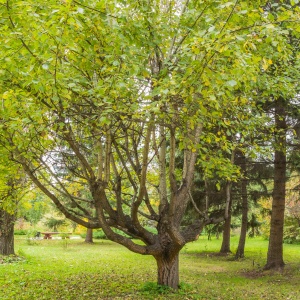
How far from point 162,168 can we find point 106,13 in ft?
11.8

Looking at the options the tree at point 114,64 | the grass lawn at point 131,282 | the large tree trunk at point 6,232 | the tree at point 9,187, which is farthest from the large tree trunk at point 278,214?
the large tree trunk at point 6,232

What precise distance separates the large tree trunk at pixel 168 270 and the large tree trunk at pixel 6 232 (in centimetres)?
846

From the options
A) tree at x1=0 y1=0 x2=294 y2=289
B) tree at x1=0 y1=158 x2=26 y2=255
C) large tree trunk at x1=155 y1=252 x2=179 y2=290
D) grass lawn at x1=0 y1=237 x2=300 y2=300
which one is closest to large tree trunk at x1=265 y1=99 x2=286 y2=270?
grass lawn at x1=0 y1=237 x2=300 y2=300

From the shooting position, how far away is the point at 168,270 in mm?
7230

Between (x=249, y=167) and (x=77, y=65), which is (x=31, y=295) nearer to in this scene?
(x=77, y=65)

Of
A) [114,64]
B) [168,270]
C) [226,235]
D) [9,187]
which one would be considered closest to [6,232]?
[9,187]

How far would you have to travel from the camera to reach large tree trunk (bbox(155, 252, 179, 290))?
713 centimetres

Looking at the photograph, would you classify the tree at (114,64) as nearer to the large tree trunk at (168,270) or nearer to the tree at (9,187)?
the tree at (9,187)

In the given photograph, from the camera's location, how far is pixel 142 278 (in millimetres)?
9828

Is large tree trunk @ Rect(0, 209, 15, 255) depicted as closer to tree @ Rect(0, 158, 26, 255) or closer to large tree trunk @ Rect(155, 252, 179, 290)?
tree @ Rect(0, 158, 26, 255)

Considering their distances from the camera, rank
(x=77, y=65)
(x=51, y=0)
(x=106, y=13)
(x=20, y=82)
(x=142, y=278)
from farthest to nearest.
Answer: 1. (x=142, y=278)
2. (x=77, y=65)
3. (x=20, y=82)
4. (x=106, y=13)
5. (x=51, y=0)

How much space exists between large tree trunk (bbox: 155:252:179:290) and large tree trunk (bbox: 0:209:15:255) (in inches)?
333

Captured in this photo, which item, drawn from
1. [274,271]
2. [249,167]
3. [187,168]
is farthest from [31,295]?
[249,167]

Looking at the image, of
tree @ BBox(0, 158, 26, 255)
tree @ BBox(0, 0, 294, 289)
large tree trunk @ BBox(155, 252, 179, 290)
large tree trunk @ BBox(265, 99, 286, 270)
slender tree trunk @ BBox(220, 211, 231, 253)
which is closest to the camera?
tree @ BBox(0, 0, 294, 289)
